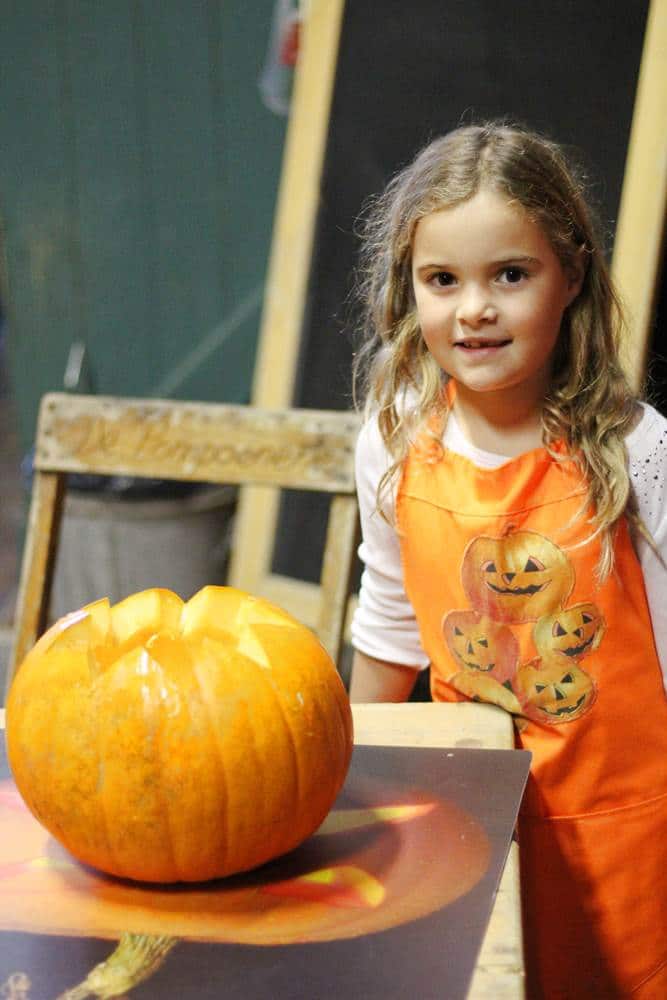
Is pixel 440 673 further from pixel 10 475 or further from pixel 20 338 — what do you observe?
pixel 10 475

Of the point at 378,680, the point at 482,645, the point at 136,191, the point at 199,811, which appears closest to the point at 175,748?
the point at 199,811

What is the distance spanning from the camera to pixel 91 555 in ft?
10.7

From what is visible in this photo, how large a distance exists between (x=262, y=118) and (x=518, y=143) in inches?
74.7

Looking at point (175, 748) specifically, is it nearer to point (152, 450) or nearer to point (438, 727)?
point (438, 727)

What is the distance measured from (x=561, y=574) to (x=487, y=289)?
318mm

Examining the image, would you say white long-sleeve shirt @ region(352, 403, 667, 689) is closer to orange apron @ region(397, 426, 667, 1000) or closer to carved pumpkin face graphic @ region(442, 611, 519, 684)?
orange apron @ region(397, 426, 667, 1000)

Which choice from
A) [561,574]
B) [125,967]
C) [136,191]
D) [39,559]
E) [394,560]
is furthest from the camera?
[136,191]

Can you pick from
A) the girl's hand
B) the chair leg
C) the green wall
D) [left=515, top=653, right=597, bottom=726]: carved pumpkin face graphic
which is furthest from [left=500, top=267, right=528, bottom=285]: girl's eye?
the green wall

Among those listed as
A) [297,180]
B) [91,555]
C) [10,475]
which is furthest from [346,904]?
[10,475]

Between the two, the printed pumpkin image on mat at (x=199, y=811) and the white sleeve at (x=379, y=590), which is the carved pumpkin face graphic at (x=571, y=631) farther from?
the printed pumpkin image on mat at (x=199, y=811)

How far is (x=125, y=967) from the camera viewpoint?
946mm

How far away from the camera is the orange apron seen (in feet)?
4.77

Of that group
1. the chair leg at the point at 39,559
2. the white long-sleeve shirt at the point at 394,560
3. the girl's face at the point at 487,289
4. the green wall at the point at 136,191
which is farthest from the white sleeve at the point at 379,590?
the green wall at the point at 136,191

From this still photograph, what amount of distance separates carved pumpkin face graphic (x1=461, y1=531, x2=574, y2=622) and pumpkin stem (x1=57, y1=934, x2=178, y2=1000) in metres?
0.61
